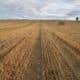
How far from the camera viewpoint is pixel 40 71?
963 cm

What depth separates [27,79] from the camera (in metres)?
8.55

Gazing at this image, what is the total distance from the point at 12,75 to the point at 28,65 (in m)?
1.84

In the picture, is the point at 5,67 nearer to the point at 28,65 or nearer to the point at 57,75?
the point at 28,65

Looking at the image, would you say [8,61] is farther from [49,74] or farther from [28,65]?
[49,74]

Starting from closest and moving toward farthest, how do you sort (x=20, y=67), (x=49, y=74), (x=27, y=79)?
1. (x=27, y=79)
2. (x=49, y=74)
3. (x=20, y=67)

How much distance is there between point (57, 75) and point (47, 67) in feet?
4.60

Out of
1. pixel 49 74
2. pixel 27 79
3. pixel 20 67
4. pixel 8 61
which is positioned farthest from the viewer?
pixel 8 61

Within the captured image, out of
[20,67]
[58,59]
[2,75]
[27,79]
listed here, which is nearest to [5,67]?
[20,67]

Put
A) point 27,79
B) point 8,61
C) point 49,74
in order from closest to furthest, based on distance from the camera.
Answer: point 27,79, point 49,74, point 8,61

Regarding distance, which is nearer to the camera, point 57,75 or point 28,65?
point 57,75

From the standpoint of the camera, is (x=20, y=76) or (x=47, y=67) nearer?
(x=20, y=76)

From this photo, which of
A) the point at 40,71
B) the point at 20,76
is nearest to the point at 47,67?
the point at 40,71

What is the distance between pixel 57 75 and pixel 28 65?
2151 mm

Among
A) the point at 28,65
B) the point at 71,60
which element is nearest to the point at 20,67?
the point at 28,65
